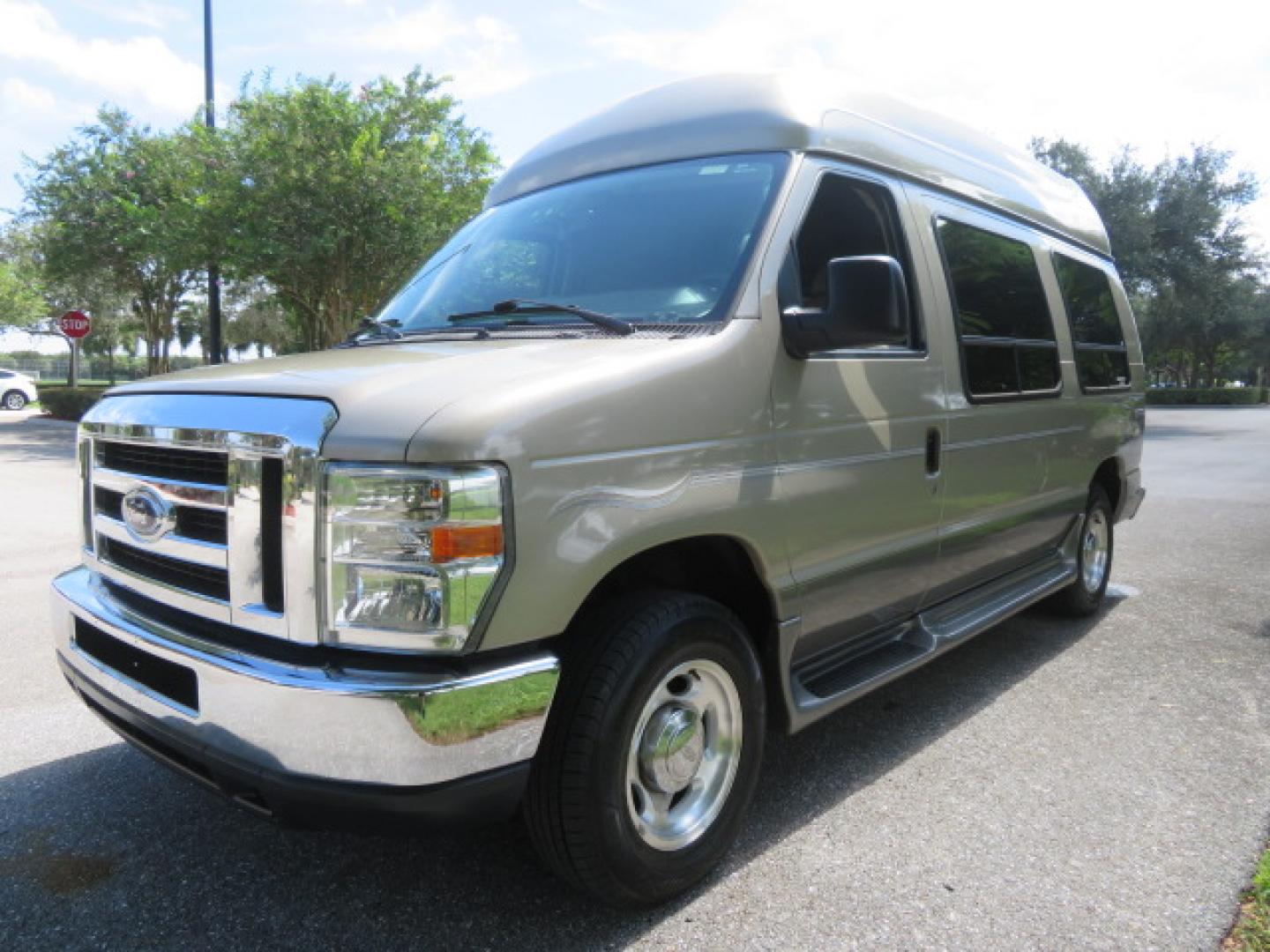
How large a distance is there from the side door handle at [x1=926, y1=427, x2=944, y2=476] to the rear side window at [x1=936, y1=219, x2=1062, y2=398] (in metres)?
0.37

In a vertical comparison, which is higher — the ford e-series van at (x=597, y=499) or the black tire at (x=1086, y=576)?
the ford e-series van at (x=597, y=499)

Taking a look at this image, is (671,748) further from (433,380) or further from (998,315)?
(998,315)

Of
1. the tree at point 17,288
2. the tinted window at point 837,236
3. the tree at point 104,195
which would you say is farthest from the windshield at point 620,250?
the tree at point 17,288

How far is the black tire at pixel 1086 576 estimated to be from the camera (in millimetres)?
5207

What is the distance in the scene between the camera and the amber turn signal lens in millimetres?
1945

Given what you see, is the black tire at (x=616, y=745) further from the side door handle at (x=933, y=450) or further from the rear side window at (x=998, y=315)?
the rear side window at (x=998, y=315)

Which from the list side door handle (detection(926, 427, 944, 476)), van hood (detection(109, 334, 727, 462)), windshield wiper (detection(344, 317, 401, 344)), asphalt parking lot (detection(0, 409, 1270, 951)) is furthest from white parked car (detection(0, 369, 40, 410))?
side door handle (detection(926, 427, 944, 476))

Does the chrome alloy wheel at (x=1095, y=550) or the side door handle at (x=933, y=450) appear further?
the chrome alloy wheel at (x=1095, y=550)

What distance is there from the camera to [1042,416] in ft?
14.3

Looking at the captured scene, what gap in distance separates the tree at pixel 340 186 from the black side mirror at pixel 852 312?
12421 millimetres

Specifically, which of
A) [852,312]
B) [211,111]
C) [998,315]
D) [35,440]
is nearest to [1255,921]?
[852,312]

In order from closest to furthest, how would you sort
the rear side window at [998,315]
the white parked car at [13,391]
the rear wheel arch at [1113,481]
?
the rear side window at [998,315] → the rear wheel arch at [1113,481] → the white parked car at [13,391]

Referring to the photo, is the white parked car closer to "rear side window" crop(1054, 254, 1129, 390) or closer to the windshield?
the windshield

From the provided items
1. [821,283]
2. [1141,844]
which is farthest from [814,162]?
[1141,844]
